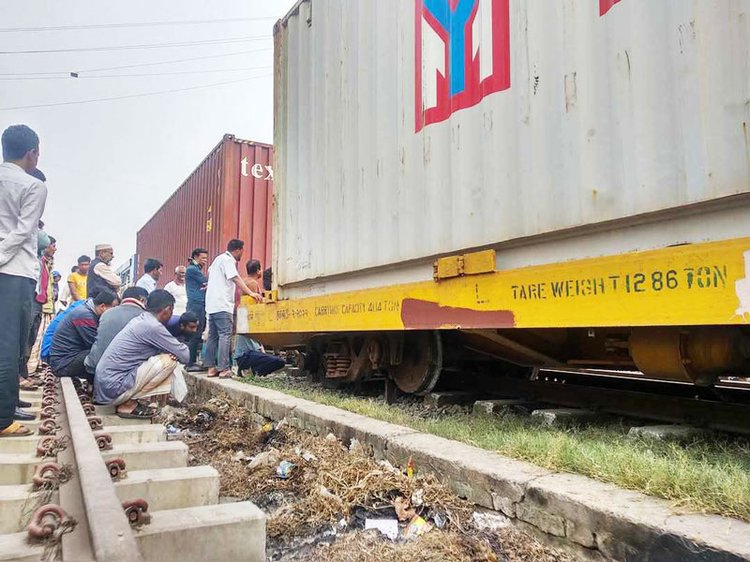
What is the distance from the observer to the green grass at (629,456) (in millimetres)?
1691

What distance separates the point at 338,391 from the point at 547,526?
3.37m

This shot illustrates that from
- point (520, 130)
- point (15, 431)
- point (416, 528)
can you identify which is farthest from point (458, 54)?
point (15, 431)

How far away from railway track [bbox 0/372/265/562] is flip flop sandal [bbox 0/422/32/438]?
7cm

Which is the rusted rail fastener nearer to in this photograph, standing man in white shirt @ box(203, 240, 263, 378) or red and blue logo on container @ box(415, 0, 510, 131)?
red and blue logo on container @ box(415, 0, 510, 131)

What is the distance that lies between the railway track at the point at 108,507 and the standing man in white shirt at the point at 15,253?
0.30m

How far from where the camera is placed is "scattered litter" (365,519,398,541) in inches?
82.6

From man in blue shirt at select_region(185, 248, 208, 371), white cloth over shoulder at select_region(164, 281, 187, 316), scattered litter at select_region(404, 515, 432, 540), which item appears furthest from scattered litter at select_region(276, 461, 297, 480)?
white cloth over shoulder at select_region(164, 281, 187, 316)

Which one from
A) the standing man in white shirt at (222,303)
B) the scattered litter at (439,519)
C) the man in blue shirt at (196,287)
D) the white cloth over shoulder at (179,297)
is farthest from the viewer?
the white cloth over shoulder at (179,297)

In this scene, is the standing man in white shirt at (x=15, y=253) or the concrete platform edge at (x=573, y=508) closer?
the concrete platform edge at (x=573, y=508)

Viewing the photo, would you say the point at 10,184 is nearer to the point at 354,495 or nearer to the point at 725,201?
the point at 354,495

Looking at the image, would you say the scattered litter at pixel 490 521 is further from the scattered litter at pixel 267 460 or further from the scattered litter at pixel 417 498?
the scattered litter at pixel 267 460

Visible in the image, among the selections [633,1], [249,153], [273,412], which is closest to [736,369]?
[633,1]

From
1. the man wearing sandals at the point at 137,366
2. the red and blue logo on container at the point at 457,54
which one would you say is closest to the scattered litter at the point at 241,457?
the man wearing sandals at the point at 137,366

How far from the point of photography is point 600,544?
1.69m
